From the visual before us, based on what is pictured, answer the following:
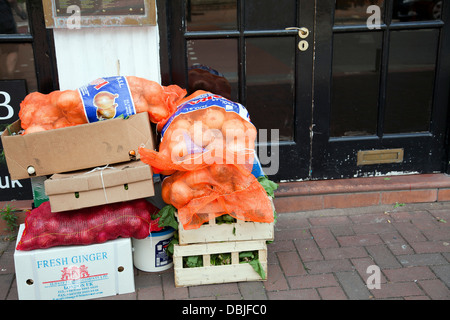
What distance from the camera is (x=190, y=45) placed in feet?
11.6

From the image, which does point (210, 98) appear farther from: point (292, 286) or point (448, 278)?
point (448, 278)

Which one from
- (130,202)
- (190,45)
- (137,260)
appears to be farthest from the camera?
(190,45)

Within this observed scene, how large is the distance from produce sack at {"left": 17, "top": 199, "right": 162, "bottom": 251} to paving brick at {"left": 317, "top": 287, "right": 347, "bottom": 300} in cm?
110

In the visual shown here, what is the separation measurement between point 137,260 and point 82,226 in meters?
0.51

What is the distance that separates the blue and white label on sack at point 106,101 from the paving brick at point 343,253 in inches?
63.4

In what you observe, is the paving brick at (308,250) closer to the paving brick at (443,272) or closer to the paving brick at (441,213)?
the paving brick at (443,272)

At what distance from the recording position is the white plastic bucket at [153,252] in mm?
3008

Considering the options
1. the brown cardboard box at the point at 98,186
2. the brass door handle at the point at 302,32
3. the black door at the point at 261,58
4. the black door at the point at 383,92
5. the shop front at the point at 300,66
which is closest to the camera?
the brown cardboard box at the point at 98,186

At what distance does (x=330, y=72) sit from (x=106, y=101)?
179cm

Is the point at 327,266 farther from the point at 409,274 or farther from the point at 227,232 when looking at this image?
the point at 227,232

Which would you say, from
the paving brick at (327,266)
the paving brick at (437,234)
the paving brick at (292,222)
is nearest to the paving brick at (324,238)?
the paving brick at (292,222)

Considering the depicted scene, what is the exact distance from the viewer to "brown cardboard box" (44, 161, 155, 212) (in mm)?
2656

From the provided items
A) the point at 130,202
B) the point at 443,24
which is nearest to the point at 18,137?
the point at 130,202

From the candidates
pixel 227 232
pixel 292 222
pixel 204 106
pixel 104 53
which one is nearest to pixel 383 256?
pixel 292 222
